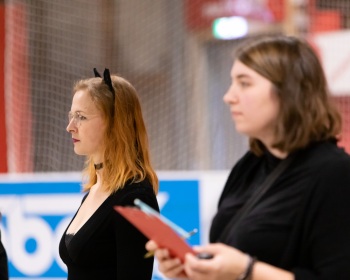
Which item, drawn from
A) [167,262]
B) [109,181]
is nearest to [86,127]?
[109,181]

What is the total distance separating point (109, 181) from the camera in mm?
2254

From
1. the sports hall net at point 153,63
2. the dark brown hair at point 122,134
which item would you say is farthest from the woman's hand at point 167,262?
the sports hall net at point 153,63

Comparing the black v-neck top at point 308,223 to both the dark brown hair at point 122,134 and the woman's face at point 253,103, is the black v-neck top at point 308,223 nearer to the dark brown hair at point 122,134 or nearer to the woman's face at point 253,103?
the woman's face at point 253,103

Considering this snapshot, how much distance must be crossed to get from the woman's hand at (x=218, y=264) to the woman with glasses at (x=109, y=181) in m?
0.66

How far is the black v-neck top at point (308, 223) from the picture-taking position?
1500 mm

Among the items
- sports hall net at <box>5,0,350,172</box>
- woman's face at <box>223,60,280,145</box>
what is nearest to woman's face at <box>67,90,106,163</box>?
woman's face at <box>223,60,280,145</box>

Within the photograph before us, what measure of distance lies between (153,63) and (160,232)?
4970 mm

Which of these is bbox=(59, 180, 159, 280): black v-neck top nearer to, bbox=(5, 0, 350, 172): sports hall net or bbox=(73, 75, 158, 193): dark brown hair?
bbox=(73, 75, 158, 193): dark brown hair

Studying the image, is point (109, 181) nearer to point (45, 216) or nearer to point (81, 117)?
point (81, 117)

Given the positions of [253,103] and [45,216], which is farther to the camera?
[45,216]

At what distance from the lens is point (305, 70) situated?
1.56 meters

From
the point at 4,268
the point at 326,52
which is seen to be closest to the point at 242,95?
the point at 4,268

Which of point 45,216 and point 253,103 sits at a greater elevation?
point 253,103

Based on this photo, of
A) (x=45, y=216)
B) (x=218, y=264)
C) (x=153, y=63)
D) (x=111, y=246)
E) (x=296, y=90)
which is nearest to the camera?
(x=218, y=264)
